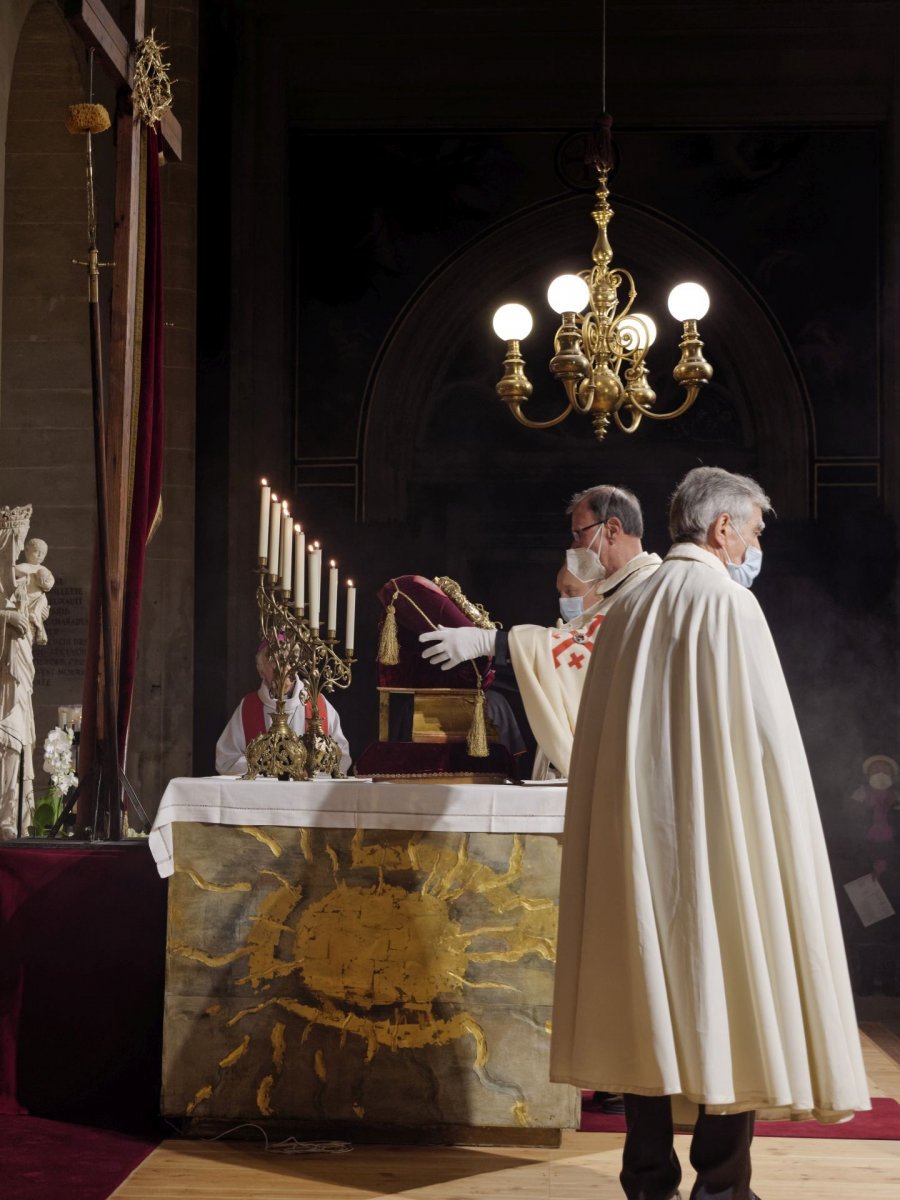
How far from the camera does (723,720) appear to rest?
3457mm

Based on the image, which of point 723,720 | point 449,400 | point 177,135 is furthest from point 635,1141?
point 449,400

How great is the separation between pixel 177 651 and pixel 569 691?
5.38m

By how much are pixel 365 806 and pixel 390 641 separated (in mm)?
531

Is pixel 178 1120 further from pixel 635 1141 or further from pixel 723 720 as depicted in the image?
pixel 723 720

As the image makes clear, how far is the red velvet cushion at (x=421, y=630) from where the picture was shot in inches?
177

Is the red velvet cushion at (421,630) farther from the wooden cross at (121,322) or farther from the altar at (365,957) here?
the wooden cross at (121,322)

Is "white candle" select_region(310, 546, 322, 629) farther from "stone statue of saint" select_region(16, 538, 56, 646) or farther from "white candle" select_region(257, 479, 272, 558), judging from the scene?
"stone statue of saint" select_region(16, 538, 56, 646)

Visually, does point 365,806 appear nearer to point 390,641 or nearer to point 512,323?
point 390,641

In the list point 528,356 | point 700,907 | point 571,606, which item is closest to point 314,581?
point 571,606

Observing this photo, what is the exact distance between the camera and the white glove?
4.43m

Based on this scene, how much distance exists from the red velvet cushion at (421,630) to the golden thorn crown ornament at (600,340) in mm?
1783

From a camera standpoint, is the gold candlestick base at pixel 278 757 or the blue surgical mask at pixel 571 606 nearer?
the gold candlestick base at pixel 278 757

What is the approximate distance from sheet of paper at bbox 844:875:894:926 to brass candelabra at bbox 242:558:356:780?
5.30m

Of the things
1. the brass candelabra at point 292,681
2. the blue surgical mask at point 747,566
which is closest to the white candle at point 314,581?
the brass candelabra at point 292,681
